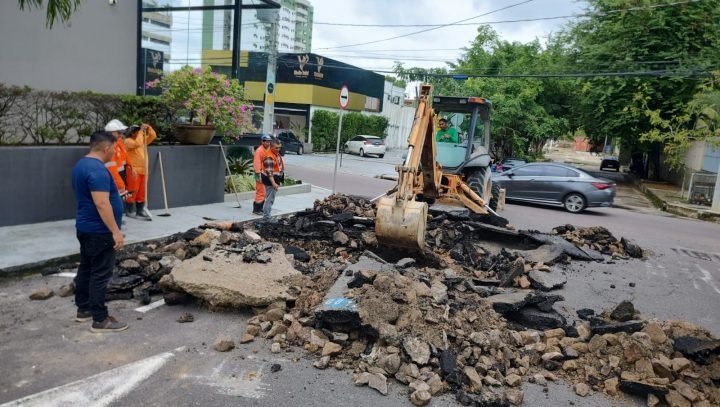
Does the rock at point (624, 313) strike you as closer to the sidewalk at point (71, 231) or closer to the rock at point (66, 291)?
the rock at point (66, 291)

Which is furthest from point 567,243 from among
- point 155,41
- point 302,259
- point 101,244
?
point 155,41

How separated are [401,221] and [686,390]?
11.8 feet

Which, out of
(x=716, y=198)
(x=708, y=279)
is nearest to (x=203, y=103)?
(x=708, y=279)

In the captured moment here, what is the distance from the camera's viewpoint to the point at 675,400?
427cm

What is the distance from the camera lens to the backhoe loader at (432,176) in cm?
696

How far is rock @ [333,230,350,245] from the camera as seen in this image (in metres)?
8.34

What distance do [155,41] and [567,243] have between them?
13497 millimetres

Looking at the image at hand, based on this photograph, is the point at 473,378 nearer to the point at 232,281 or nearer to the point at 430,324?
the point at 430,324

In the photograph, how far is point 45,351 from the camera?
15.0ft

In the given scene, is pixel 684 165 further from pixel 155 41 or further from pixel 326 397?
pixel 326 397

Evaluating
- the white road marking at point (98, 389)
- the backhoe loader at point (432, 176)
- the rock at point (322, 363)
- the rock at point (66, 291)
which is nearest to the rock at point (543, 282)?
the backhoe loader at point (432, 176)

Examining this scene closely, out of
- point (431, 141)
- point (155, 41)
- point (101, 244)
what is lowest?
point (101, 244)

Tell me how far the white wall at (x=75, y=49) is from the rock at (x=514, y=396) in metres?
11.6

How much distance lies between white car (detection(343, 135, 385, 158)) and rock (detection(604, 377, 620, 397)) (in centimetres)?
3293
